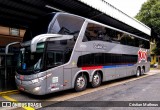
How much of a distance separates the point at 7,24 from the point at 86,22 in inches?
314

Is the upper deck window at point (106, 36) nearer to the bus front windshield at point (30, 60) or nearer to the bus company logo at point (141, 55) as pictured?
the bus company logo at point (141, 55)

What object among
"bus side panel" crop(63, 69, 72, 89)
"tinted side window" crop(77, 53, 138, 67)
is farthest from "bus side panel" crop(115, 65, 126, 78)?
"bus side panel" crop(63, 69, 72, 89)

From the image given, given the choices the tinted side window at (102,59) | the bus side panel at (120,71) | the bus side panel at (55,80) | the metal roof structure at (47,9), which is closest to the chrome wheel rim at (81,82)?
the tinted side window at (102,59)

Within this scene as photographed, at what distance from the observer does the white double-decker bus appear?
294 inches

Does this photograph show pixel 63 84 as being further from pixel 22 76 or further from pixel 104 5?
pixel 104 5

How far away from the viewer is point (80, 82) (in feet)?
31.2

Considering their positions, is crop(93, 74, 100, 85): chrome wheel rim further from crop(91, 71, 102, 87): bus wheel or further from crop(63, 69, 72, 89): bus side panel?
crop(63, 69, 72, 89): bus side panel

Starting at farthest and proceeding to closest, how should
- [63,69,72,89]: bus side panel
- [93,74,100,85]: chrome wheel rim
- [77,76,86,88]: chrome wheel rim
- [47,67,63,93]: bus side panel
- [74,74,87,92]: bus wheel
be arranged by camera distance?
1. [93,74,100,85]: chrome wheel rim
2. [77,76,86,88]: chrome wheel rim
3. [74,74,87,92]: bus wheel
4. [63,69,72,89]: bus side panel
5. [47,67,63,93]: bus side panel

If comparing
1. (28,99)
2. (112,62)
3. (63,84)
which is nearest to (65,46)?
(63,84)

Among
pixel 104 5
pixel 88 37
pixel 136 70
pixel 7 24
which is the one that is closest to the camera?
pixel 88 37

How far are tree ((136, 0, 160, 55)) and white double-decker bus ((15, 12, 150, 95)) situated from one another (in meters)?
21.6

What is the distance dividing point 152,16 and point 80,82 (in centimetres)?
2745

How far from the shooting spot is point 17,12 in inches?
459

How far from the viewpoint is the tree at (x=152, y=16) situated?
31509 mm
